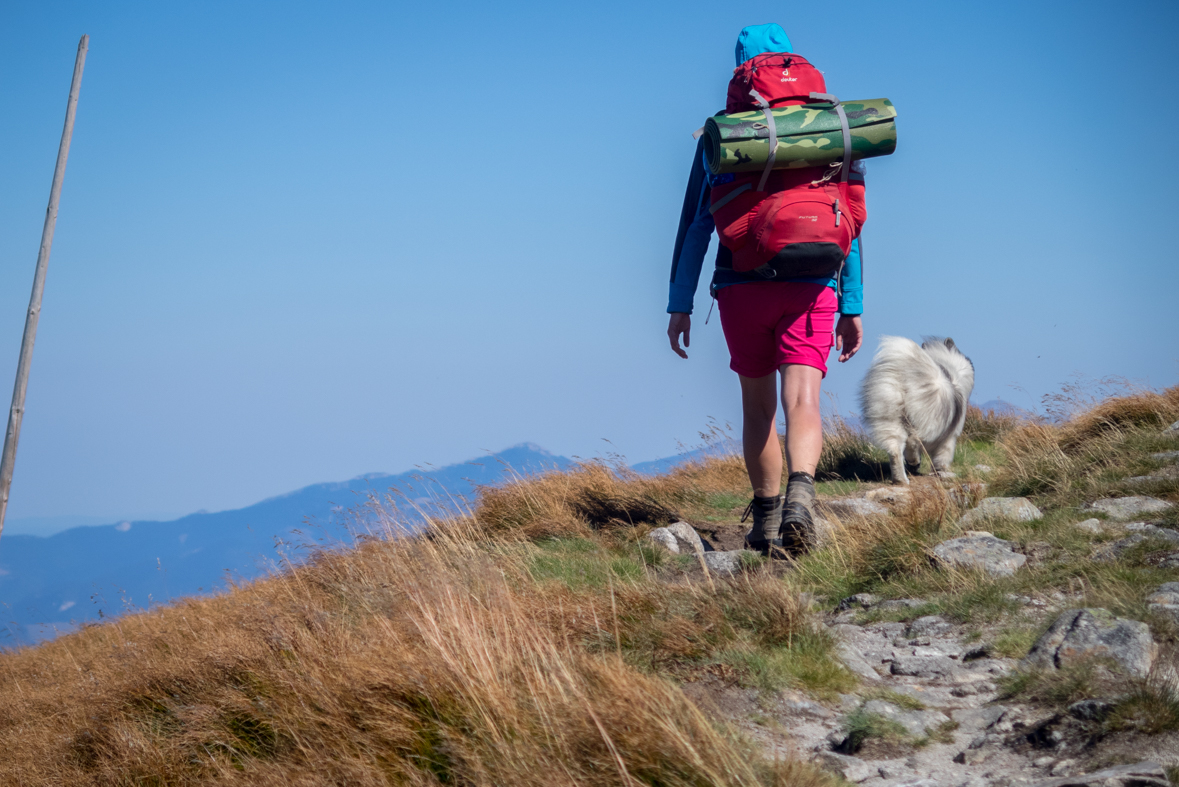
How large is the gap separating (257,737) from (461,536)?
2145mm

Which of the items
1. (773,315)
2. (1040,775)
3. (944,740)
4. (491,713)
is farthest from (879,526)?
(491,713)

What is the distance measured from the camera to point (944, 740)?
202cm

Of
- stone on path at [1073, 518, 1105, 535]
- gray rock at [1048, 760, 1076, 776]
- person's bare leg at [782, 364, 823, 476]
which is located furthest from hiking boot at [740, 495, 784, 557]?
gray rock at [1048, 760, 1076, 776]

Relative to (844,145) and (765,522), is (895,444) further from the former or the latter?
(844,145)

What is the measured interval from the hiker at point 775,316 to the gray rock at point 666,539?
0.42m

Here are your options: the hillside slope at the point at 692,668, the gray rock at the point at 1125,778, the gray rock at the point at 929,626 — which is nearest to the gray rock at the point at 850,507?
the hillside slope at the point at 692,668

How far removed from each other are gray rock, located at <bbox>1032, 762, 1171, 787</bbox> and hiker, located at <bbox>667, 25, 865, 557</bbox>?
1.91 m

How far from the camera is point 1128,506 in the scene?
12.4ft

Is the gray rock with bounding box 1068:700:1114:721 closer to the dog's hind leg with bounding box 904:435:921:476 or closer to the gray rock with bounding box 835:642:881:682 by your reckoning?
the gray rock with bounding box 835:642:881:682

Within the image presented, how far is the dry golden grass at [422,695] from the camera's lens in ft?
5.87

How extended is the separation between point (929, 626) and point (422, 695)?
1707mm

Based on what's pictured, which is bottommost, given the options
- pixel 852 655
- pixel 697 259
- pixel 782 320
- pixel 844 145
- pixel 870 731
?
pixel 852 655

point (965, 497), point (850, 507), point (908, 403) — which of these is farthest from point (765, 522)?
point (908, 403)

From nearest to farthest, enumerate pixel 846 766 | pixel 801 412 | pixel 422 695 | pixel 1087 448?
pixel 846 766, pixel 422 695, pixel 801 412, pixel 1087 448
